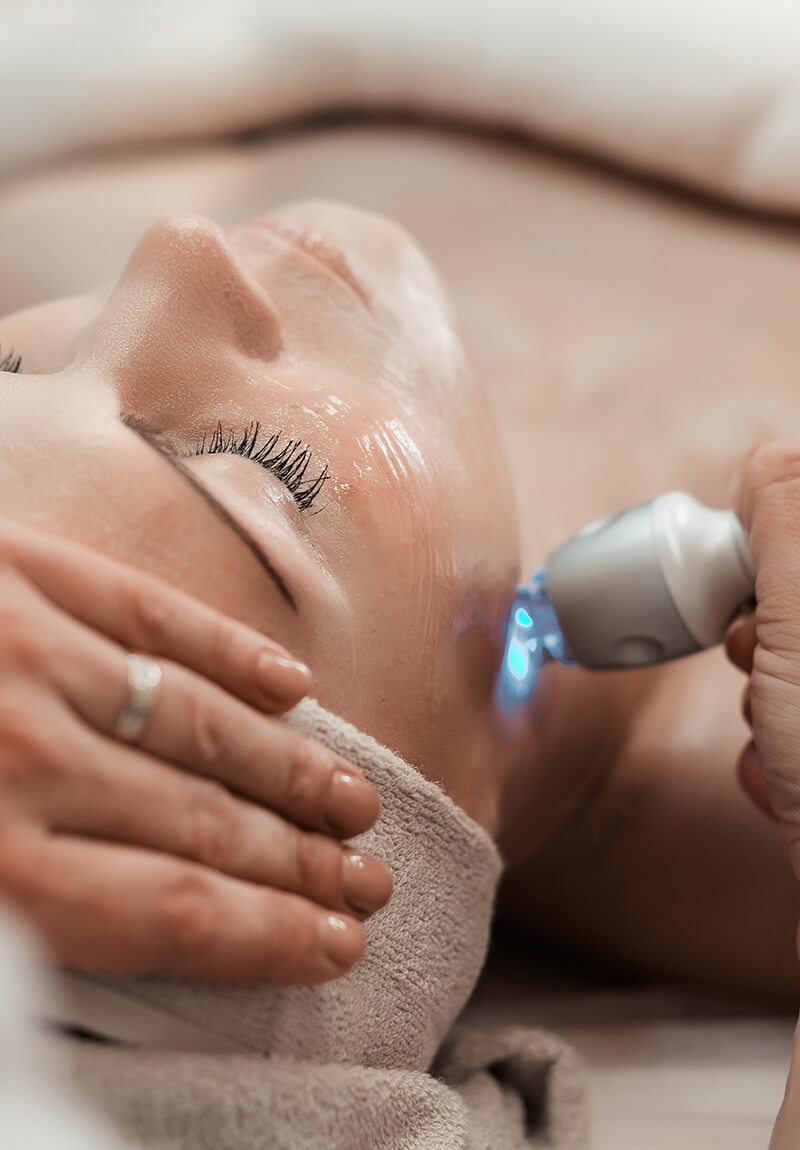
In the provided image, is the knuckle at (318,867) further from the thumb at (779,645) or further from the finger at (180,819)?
the thumb at (779,645)

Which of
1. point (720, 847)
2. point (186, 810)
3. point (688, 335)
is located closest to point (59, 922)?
point (186, 810)

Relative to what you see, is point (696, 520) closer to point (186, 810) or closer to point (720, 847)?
point (720, 847)

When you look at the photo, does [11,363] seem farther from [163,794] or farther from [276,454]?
[163,794]

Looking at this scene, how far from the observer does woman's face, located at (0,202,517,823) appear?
0.68 m

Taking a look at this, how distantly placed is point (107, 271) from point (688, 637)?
0.94m

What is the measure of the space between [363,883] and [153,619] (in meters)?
0.19

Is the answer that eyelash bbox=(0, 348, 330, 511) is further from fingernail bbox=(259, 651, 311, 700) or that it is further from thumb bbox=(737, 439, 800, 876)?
thumb bbox=(737, 439, 800, 876)

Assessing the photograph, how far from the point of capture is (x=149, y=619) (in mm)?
578

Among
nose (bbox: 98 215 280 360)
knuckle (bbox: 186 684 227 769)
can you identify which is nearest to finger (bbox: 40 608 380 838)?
knuckle (bbox: 186 684 227 769)

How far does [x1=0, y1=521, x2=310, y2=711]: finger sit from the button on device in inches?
15.6

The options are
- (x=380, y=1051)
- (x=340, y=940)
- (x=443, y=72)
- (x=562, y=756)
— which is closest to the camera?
(x=340, y=940)

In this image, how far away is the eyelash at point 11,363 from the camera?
83cm

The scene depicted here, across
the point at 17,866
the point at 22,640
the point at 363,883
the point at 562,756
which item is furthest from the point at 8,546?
the point at 562,756

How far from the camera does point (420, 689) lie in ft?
2.53
